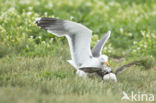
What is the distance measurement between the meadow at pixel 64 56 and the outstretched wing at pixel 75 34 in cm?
37

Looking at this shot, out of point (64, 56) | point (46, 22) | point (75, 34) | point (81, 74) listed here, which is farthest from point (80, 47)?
point (64, 56)

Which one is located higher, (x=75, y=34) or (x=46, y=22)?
(x=46, y=22)

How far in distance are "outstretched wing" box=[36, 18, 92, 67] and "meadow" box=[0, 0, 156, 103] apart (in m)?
0.37

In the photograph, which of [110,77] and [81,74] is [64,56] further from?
[110,77]

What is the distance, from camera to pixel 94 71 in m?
6.11

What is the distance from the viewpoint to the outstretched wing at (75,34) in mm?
5875

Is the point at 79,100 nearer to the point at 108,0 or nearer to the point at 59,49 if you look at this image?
the point at 59,49

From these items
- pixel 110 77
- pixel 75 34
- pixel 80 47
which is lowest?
pixel 110 77

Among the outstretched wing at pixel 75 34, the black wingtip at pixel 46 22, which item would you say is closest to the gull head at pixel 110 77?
the outstretched wing at pixel 75 34

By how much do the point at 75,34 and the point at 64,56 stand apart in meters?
1.40

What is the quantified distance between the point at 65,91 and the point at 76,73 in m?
1.20

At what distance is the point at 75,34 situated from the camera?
600cm

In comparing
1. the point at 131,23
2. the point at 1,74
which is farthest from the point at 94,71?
the point at 131,23

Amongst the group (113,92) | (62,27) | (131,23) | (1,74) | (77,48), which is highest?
(131,23)
